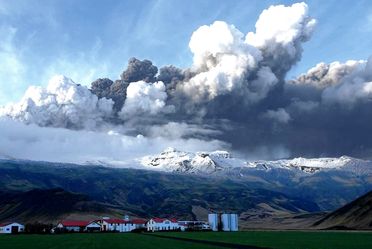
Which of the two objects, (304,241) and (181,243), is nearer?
A: (181,243)

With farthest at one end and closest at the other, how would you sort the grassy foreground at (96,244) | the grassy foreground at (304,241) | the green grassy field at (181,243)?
the grassy foreground at (96,244) → the green grassy field at (181,243) → the grassy foreground at (304,241)

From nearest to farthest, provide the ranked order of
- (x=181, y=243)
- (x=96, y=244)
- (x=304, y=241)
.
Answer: (x=96, y=244), (x=181, y=243), (x=304, y=241)

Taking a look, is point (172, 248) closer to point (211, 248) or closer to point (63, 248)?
point (211, 248)

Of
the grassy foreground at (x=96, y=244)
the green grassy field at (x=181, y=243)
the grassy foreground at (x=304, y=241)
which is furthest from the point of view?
the grassy foreground at (x=96, y=244)

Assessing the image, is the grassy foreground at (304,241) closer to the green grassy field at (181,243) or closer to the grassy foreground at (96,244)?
the green grassy field at (181,243)

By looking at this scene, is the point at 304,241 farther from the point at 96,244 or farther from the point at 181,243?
the point at 96,244

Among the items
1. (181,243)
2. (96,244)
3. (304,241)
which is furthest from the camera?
(304,241)

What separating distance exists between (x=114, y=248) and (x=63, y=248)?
397 inches

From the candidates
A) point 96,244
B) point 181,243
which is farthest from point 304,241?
point 96,244

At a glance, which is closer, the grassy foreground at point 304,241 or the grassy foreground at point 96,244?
the grassy foreground at point 304,241

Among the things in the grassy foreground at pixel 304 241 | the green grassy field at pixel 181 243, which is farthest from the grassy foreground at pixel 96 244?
the grassy foreground at pixel 304 241

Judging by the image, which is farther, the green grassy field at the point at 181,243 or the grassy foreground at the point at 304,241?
the green grassy field at the point at 181,243

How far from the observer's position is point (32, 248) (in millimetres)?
98312

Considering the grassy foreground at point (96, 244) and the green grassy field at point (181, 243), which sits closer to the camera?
the green grassy field at point (181, 243)
